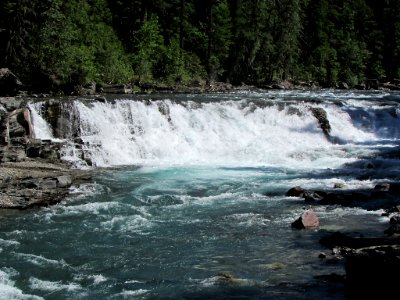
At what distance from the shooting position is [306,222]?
43.9 ft

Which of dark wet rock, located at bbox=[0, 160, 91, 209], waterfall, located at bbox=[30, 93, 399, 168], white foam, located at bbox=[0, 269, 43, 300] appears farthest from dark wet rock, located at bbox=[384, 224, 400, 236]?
waterfall, located at bbox=[30, 93, 399, 168]

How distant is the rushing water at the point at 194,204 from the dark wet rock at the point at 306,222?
264 mm

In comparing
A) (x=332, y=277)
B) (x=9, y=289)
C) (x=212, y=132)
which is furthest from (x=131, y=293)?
(x=212, y=132)

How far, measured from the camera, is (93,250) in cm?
1191

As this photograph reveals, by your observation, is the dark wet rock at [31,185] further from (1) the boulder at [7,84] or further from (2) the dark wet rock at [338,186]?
(1) the boulder at [7,84]

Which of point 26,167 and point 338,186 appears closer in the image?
point 338,186

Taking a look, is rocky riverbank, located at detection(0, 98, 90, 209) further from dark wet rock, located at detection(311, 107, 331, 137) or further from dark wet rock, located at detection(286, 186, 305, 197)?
dark wet rock, located at detection(311, 107, 331, 137)

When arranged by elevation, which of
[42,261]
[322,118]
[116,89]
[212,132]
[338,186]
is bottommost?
[42,261]

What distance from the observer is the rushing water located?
10094 millimetres

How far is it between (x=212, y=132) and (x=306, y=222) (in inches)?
584

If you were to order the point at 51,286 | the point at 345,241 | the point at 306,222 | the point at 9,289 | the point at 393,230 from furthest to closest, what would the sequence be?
the point at 306,222 → the point at 393,230 → the point at 345,241 → the point at 51,286 → the point at 9,289

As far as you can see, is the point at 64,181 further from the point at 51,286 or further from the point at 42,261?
the point at 51,286

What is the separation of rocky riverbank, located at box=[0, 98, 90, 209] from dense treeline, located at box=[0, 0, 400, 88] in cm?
1248

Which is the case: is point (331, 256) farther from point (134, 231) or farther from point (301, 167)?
point (301, 167)
